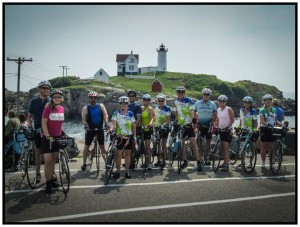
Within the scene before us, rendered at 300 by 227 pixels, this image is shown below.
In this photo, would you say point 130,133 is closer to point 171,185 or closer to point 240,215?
point 171,185

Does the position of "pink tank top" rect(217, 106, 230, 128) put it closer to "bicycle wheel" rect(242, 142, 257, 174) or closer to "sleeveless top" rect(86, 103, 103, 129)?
"bicycle wheel" rect(242, 142, 257, 174)

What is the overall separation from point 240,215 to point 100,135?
4.60 metres

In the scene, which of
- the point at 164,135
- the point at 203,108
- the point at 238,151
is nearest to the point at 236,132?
the point at 238,151

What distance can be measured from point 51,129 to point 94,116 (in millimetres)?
2068

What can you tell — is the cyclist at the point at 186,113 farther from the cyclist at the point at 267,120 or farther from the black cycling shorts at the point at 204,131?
the cyclist at the point at 267,120

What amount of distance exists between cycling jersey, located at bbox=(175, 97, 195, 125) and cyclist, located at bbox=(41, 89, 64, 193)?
364cm

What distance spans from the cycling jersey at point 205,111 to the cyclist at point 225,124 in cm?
26

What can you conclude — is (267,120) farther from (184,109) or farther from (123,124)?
(123,124)

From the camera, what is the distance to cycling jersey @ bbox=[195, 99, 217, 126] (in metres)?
8.23

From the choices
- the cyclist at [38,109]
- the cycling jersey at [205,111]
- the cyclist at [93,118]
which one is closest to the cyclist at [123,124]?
the cyclist at [93,118]

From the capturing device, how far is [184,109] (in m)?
7.91

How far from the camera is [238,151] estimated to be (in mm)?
8555

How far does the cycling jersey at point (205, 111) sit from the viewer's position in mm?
8227

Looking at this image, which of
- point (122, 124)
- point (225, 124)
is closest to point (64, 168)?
point (122, 124)
